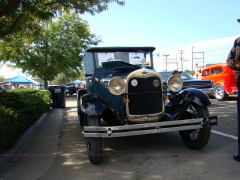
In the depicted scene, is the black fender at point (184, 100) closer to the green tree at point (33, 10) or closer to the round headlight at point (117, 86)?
the round headlight at point (117, 86)

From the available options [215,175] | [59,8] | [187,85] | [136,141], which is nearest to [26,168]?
[136,141]

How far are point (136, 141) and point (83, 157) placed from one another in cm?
126

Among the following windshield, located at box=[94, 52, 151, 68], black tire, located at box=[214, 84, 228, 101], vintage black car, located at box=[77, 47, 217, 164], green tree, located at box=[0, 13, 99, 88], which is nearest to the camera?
vintage black car, located at box=[77, 47, 217, 164]

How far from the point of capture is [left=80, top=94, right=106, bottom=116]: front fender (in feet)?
11.4

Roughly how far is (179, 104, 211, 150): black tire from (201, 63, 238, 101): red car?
8.18 m

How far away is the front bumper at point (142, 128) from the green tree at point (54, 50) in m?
17.8

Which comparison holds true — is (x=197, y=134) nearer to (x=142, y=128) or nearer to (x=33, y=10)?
(x=142, y=128)

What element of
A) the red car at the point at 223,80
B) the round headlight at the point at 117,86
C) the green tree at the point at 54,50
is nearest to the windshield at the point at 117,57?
the round headlight at the point at 117,86

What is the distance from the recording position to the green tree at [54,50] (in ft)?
64.6

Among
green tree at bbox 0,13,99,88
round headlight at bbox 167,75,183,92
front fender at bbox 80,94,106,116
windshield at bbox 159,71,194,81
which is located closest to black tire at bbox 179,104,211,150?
round headlight at bbox 167,75,183,92

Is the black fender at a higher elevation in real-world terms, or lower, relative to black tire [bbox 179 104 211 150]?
higher

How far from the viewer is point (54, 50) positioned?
20.0m

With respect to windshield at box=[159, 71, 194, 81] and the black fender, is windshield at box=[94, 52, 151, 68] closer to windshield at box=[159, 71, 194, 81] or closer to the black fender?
the black fender

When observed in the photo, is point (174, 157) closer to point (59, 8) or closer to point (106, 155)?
point (106, 155)
